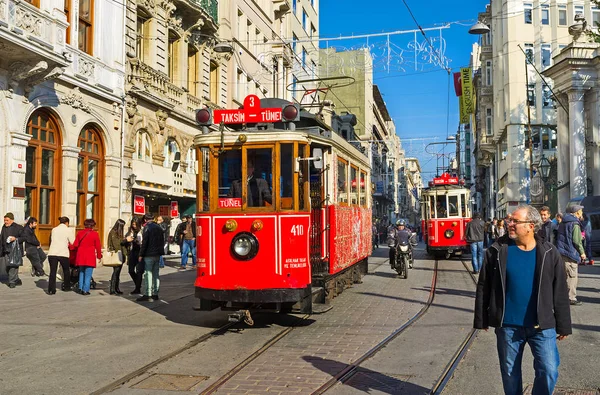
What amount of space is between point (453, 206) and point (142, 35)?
43.8 ft

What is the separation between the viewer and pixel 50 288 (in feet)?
40.9

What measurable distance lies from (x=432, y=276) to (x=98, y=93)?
11.5 meters

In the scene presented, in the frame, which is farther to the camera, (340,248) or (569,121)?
(569,121)

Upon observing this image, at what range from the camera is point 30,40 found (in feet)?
47.7

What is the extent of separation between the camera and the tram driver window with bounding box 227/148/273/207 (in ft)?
27.9

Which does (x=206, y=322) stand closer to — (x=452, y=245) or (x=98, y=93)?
(x=98, y=93)

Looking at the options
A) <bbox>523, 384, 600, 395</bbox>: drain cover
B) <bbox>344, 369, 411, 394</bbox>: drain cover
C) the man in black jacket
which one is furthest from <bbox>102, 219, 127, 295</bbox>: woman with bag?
the man in black jacket

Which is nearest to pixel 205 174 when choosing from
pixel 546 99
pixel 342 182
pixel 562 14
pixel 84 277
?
pixel 342 182

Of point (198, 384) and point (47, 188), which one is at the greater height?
point (47, 188)

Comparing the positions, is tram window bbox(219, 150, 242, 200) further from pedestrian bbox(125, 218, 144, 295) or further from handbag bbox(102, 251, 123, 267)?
pedestrian bbox(125, 218, 144, 295)

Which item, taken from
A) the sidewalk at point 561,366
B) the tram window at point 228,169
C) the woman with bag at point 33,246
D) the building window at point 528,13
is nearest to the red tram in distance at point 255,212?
the tram window at point 228,169

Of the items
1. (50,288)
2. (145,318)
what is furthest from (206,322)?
(50,288)

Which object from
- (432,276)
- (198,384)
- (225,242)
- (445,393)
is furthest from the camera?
(432,276)

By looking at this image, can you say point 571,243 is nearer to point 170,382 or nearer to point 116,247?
point 170,382
